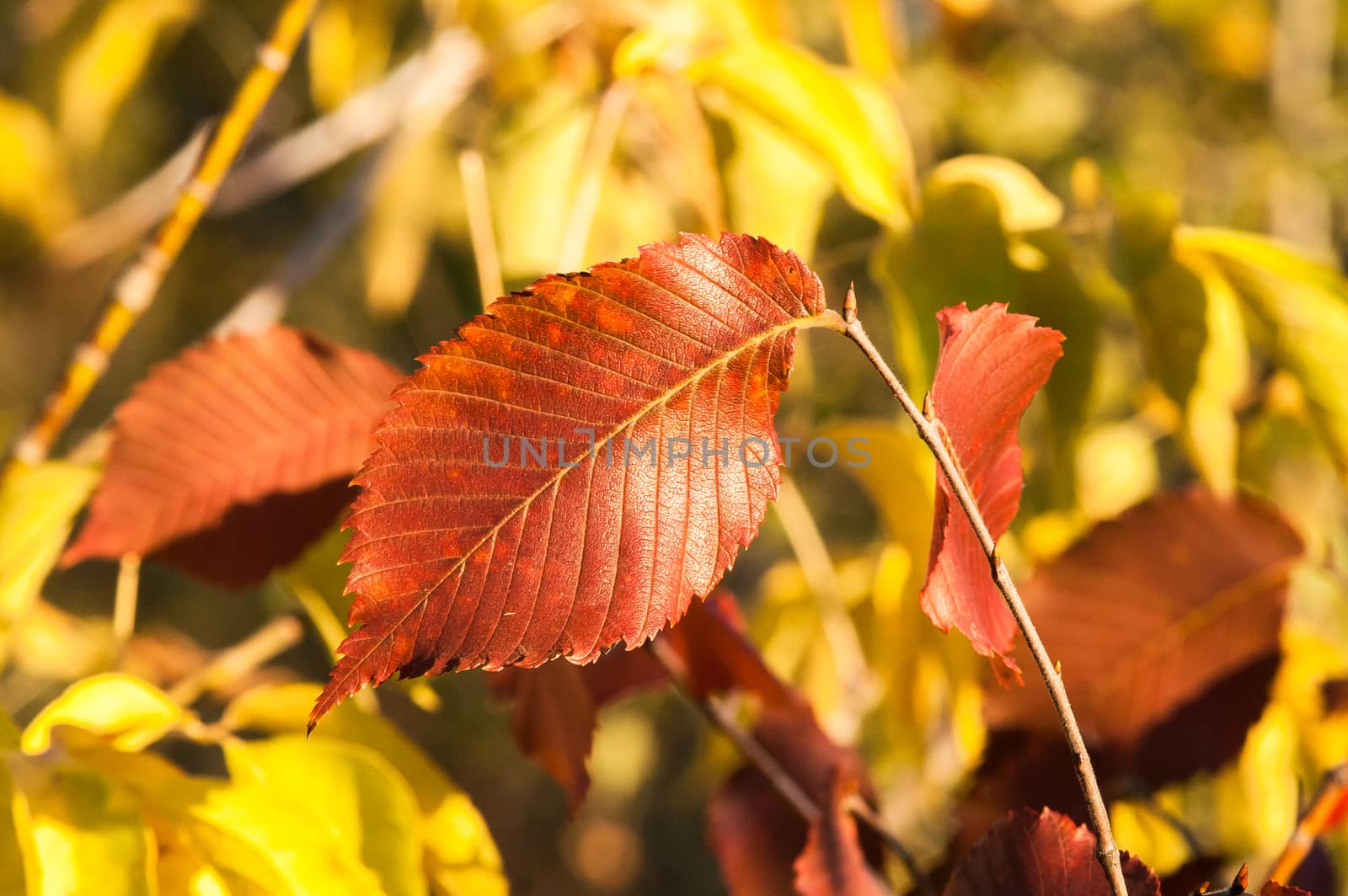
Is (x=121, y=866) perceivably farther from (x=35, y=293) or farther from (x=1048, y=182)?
(x=35, y=293)

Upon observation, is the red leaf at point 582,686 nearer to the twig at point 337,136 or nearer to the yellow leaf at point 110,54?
the twig at point 337,136

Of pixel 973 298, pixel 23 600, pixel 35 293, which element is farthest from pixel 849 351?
pixel 35 293

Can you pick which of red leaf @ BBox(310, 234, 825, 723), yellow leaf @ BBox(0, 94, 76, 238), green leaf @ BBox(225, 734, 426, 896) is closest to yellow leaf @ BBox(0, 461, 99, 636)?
green leaf @ BBox(225, 734, 426, 896)

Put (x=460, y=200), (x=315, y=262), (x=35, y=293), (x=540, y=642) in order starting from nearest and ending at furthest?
(x=540, y=642) < (x=315, y=262) < (x=460, y=200) < (x=35, y=293)

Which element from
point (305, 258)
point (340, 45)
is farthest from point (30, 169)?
point (305, 258)

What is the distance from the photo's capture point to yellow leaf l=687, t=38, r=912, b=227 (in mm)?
430

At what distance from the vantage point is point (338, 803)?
1.11 ft

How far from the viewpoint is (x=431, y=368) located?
26cm

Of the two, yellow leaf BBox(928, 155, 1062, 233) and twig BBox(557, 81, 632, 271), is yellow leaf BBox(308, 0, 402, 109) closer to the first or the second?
twig BBox(557, 81, 632, 271)

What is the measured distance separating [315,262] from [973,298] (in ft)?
1.53

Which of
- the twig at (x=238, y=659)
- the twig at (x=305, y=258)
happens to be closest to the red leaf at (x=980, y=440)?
the twig at (x=238, y=659)

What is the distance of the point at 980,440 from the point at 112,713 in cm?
30

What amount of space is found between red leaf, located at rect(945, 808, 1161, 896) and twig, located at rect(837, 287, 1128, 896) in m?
0.03

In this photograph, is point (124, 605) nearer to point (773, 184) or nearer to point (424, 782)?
point (424, 782)
